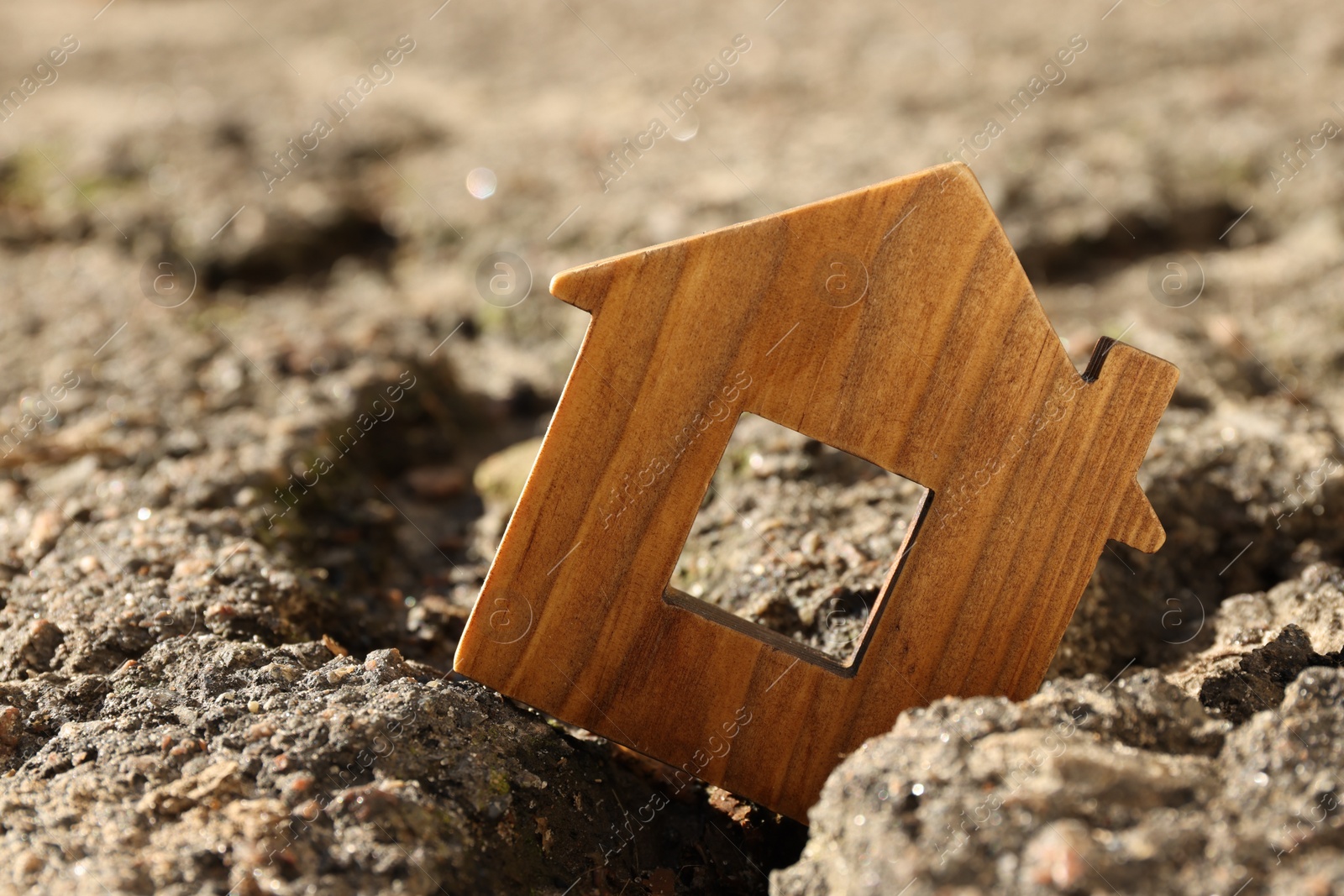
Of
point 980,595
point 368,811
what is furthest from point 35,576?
point 980,595

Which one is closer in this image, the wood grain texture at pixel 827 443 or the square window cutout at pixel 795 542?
the wood grain texture at pixel 827 443

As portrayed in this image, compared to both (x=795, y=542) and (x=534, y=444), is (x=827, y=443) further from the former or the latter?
(x=534, y=444)

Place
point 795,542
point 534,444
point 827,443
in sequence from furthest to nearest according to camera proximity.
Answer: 1. point 534,444
2. point 795,542
3. point 827,443

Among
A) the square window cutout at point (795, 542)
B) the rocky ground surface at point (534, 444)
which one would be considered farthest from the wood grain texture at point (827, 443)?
the rocky ground surface at point (534, 444)

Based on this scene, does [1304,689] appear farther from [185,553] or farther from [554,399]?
[554,399]

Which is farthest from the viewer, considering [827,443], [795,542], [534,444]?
[534,444]

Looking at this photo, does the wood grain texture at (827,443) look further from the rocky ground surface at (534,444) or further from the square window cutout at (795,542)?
the rocky ground surface at (534,444)

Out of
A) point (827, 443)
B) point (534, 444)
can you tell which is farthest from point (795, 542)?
point (534, 444)
